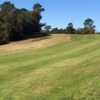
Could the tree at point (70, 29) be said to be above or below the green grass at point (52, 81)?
above

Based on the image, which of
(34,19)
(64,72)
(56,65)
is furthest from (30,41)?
(64,72)

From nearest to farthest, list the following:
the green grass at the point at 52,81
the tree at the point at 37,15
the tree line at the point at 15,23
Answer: the green grass at the point at 52,81
the tree line at the point at 15,23
the tree at the point at 37,15

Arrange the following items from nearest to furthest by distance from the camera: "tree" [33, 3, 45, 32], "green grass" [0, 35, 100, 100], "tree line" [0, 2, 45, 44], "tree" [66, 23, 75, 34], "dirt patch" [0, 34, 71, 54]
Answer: "green grass" [0, 35, 100, 100] → "dirt patch" [0, 34, 71, 54] → "tree line" [0, 2, 45, 44] → "tree" [33, 3, 45, 32] → "tree" [66, 23, 75, 34]

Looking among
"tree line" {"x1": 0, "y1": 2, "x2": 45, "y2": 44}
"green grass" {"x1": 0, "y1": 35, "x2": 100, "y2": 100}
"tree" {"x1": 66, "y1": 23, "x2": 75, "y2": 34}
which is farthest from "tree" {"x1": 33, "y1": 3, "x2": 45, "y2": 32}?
"green grass" {"x1": 0, "y1": 35, "x2": 100, "y2": 100}

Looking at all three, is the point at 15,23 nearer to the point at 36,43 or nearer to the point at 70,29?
the point at 36,43

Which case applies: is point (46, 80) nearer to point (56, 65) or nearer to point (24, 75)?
point (24, 75)

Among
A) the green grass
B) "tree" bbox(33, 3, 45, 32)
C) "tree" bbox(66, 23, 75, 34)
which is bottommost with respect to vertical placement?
the green grass

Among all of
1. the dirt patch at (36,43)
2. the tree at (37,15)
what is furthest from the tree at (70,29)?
the dirt patch at (36,43)

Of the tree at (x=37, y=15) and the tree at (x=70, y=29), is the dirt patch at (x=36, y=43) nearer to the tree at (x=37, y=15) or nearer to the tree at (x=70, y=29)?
the tree at (x=37, y=15)

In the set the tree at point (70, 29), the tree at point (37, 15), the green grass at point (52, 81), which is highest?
the tree at point (37, 15)

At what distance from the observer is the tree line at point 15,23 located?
3978 centimetres

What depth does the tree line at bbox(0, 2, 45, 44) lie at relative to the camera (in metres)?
39.8

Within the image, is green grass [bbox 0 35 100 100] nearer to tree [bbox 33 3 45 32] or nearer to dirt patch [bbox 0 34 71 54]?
dirt patch [bbox 0 34 71 54]

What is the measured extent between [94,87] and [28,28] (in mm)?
33422
